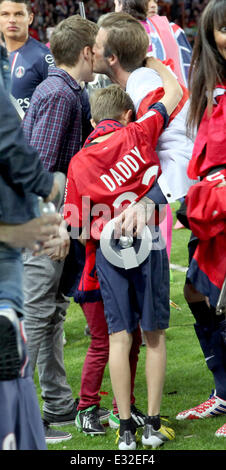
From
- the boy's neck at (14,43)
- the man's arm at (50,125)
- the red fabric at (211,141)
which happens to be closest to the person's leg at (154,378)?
the red fabric at (211,141)

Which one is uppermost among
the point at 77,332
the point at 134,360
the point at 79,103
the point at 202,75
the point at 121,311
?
the point at 202,75

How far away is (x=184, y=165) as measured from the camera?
140 inches

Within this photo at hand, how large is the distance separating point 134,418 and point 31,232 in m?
1.86

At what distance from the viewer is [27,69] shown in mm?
4910

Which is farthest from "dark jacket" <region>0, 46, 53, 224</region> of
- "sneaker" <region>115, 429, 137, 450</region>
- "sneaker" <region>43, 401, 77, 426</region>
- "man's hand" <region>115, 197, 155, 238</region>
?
"sneaker" <region>43, 401, 77, 426</region>

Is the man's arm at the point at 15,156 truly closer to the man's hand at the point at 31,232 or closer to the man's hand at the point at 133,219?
the man's hand at the point at 31,232

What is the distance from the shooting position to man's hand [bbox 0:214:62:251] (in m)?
2.15

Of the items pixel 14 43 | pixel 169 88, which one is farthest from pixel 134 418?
pixel 14 43

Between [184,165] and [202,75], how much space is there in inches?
23.3

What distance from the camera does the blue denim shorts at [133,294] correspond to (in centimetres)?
341

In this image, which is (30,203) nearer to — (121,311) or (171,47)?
(121,311)

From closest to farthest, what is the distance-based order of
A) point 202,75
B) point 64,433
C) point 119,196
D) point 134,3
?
1. point 202,75
2. point 119,196
3. point 64,433
4. point 134,3

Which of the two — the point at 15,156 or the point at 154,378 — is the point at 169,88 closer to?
the point at 154,378

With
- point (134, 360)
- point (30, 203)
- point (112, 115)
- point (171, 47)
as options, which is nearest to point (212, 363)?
point (134, 360)
